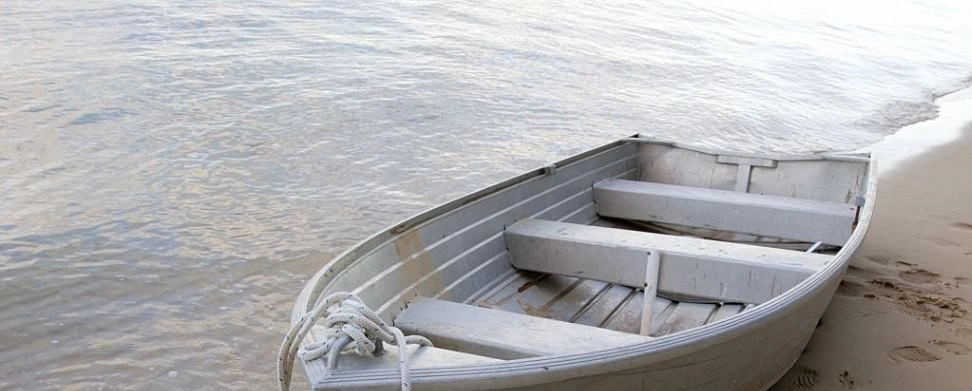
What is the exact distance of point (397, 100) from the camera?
39.7 ft

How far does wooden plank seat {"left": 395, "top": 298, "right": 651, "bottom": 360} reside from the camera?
3025 millimetres

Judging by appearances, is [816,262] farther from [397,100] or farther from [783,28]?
[783,28]

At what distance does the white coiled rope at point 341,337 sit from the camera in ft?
7.43

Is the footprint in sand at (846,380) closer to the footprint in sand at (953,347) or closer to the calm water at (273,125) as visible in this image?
the footprint in sand at (953,347)

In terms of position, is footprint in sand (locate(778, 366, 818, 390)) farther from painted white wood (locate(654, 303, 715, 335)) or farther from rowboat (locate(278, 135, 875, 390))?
painted white wood (locate(654, 303, 715, 335))

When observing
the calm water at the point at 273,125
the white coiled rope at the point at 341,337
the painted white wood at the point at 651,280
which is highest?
the white coiled rope at the point at 341,337

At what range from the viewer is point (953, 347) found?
422 cm

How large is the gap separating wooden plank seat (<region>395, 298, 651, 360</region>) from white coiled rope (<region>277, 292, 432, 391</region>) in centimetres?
75

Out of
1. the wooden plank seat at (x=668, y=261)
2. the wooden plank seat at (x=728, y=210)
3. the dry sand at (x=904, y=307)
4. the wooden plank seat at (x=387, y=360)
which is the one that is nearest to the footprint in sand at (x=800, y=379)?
the dry sand at (x=904, y=307)

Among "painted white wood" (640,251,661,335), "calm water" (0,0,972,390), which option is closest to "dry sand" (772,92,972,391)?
"painted white wood" (640,251,661,335)

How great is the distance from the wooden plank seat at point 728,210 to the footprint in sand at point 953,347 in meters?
0.77

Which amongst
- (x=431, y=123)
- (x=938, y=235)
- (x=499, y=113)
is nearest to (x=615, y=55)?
(x=499, y=113)

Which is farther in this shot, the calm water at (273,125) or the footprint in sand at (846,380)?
the calm water at (273,125)

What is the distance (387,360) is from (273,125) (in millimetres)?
8470
